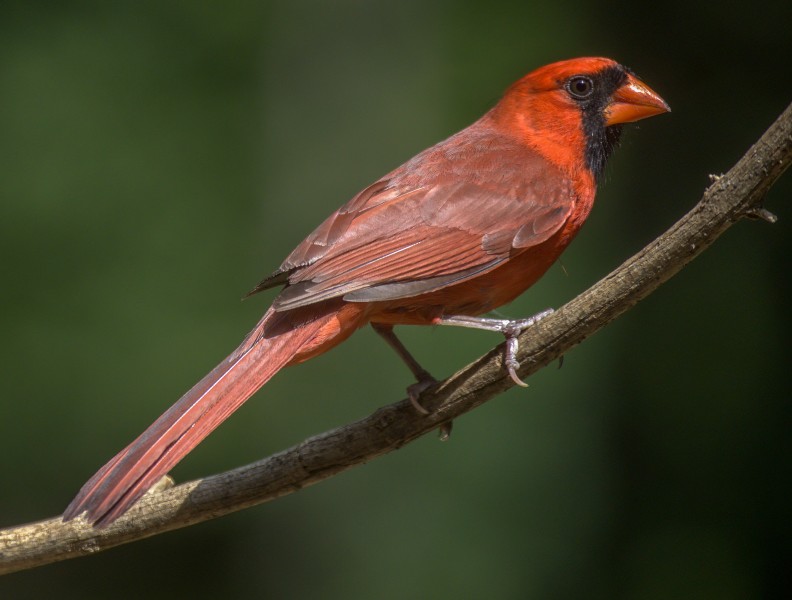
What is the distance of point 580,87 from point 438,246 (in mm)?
833

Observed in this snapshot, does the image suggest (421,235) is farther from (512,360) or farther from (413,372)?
(512,360)

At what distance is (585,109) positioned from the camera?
350cm

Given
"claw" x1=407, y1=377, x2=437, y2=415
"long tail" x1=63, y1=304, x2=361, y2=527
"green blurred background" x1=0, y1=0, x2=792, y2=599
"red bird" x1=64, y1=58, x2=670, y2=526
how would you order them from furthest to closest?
"green blurred background" x1=0, y1=0, x2=792, y2=599
"claw" x1=407, y1=377, x2=437, y2=415
"red bird" x1=64, y1=58, x2=670, y2=526
"long tail" x1=63, y1=304, x2=361, y2=527

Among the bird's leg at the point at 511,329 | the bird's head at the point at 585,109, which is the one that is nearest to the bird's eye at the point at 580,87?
the bird's head at the point at 585,109

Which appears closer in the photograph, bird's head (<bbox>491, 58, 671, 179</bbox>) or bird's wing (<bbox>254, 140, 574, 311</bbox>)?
bird's wing (<bbox>254, 140, 574, 311</bbox>)

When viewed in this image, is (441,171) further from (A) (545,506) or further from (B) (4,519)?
(B) (4,519)

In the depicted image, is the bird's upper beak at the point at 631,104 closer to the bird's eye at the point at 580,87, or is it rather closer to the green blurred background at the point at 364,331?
the bird's eye at the point at 580,87

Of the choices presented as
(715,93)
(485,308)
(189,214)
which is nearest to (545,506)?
(485,308)

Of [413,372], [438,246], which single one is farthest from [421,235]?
[413,372]

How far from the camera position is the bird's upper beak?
3.46 m

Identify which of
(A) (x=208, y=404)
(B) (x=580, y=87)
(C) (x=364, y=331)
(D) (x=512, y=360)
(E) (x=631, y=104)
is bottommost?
(C) (x=364, y=331)

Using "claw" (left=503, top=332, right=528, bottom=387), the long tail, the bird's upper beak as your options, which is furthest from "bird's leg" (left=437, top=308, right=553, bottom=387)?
the bird's upper beak

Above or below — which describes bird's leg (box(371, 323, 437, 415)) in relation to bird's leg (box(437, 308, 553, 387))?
below

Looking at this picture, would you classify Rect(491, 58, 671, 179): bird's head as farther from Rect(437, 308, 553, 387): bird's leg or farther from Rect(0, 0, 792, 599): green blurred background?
Rect(437, 308, 553, 387): bird's leg
